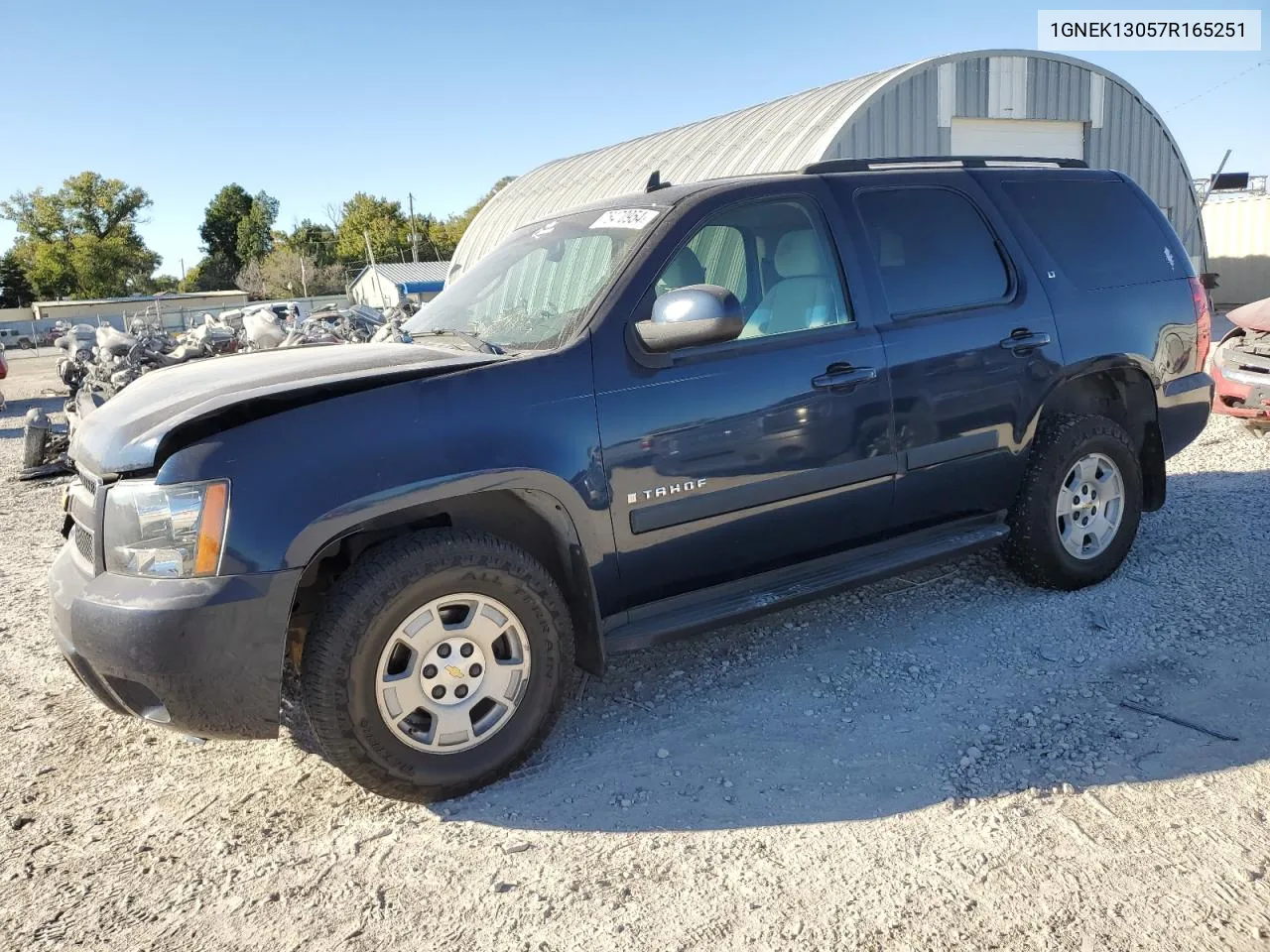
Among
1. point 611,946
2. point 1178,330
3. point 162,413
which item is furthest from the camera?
point 1178,330

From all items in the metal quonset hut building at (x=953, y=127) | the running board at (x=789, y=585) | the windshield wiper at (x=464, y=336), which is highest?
the metal quonset hut building at (x=953, y=127)

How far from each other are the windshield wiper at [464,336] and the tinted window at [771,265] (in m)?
0.73

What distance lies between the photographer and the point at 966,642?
4.18 metres

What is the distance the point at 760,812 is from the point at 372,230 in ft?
288

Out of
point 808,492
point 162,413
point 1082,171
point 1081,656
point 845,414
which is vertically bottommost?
point 1081,656

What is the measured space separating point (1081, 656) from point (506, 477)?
8.30 ft

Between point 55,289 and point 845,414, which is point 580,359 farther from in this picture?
point 55,289

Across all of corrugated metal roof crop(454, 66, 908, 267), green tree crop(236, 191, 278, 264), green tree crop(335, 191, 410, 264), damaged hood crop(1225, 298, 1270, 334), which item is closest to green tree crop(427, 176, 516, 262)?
green tree crop(335, 191, 410, 264)

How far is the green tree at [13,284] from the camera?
79.9m

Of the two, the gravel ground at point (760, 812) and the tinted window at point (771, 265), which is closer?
the gravel ground at point (760, 812)

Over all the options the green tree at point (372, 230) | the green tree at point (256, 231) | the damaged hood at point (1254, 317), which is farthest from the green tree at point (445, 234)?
the damaged hood at point (1254, 317)

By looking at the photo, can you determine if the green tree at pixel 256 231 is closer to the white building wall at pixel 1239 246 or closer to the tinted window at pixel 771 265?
the white building wall at pixel 1239 246

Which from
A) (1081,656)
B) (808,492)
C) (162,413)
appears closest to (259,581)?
(162,413)

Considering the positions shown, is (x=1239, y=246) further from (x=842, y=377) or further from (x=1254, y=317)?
(x=842, y=377)
